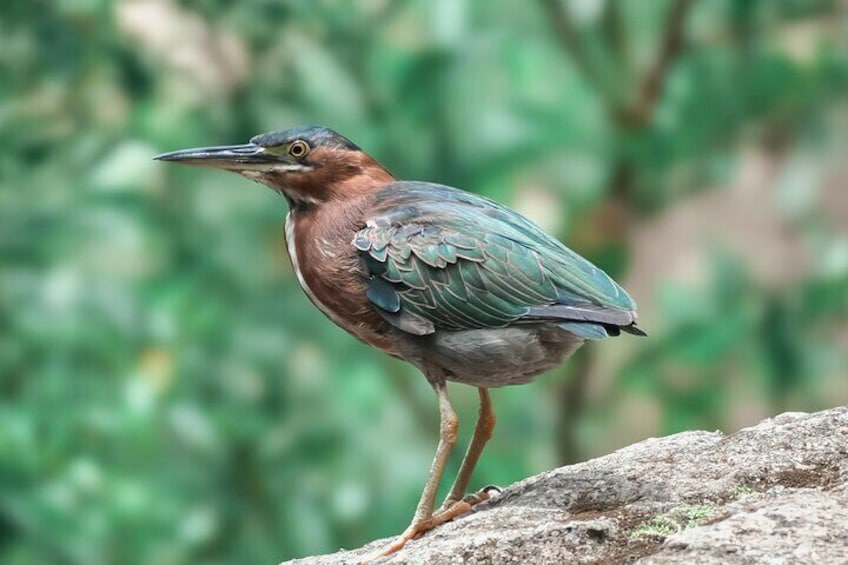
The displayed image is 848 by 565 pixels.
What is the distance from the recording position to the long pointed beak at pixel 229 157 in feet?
12.1

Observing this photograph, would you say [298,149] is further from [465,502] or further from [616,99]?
[616,99]

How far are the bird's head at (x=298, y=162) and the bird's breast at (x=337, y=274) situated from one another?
0.08 m

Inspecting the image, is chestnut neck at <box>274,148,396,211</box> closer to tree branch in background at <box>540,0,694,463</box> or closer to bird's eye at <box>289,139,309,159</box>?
bird's eye at <box>289,139,309,159</box>

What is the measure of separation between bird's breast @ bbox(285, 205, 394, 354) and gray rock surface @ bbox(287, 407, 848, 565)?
0.57 m

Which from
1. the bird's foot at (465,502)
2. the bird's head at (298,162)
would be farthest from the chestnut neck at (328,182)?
the bird's foot at (465,502)

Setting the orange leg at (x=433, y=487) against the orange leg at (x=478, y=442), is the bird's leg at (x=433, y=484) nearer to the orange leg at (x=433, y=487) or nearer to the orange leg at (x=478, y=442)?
the orange leg at (x=433, y=487)

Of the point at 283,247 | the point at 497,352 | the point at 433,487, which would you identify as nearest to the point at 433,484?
the point at 433,487

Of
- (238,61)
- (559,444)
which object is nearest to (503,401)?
(559,444)

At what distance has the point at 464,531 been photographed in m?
3.28

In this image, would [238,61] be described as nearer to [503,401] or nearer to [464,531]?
[503,401]

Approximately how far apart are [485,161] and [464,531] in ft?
14.3

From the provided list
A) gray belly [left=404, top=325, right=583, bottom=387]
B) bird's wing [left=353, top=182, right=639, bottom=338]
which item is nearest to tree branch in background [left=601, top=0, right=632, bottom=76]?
bird's wing [left=353, top=182, right=639, bottom=338]

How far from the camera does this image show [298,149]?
12.3 ft

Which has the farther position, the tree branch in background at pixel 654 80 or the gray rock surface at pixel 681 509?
the tree branch in background at pixel 654 80
